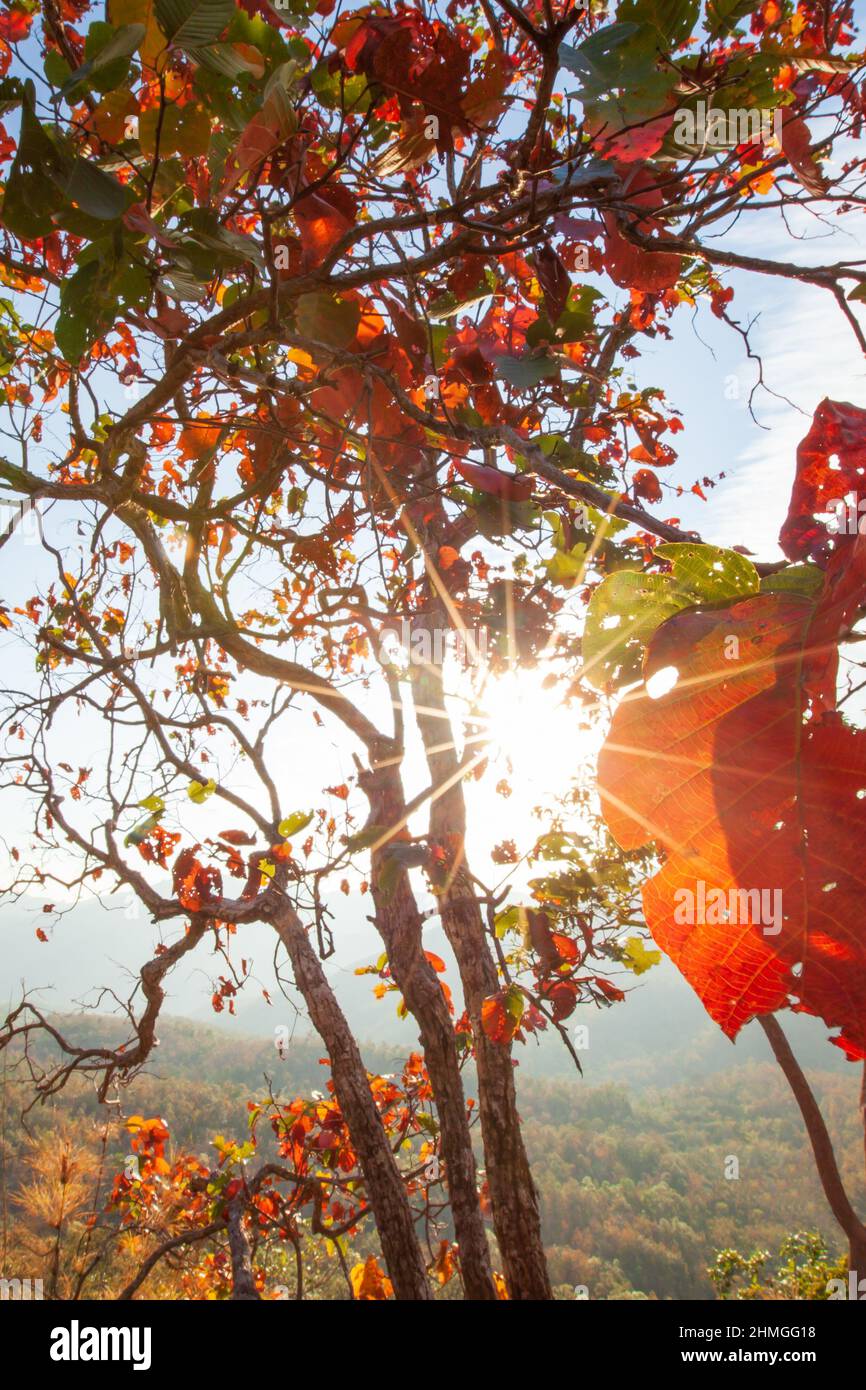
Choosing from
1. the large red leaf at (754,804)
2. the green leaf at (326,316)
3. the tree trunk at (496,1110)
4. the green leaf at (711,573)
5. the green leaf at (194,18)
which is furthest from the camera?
the tree trunk at (496,1110)

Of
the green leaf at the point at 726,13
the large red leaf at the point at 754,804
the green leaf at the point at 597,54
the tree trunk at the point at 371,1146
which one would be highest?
the green leaf at the point at 726,13

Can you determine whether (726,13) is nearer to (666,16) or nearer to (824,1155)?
(666,16)

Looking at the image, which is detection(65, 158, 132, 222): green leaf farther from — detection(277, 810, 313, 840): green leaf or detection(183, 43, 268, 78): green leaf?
detection(277, 810, 313, 840): green leaf

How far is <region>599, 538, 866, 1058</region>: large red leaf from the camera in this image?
473 mm

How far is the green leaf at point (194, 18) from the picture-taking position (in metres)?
0.87

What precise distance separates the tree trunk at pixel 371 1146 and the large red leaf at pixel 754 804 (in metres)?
3.75

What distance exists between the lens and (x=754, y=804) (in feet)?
1.61

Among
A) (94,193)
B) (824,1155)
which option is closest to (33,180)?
(94,193)

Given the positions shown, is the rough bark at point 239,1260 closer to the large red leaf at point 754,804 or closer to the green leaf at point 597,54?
the large red leaf at point 754,804

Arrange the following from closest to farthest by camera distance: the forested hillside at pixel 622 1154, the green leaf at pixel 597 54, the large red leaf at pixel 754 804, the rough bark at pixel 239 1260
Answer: the large red leaf at pixel 754 804, the green leaf at pixel 597 54, the rough bark at pixel 239 1260, the forested hillside at pixel 622 1154

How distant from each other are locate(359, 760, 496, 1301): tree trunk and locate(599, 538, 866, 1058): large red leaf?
3145mm

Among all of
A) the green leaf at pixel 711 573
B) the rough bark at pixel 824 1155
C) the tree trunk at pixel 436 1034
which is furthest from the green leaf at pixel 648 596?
the tree trunk at pixel 436 1034
